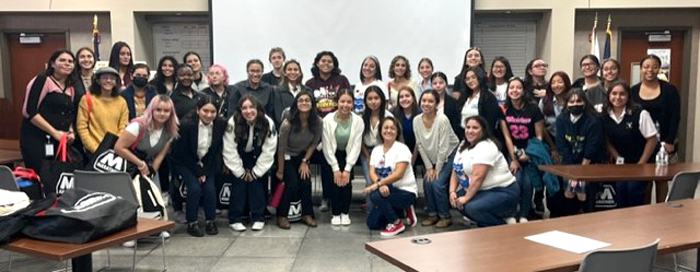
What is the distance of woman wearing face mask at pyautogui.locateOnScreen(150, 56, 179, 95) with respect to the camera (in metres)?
4.94

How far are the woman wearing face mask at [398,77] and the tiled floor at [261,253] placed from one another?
1.36 metres

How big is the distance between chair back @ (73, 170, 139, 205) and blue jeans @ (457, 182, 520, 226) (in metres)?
2.41

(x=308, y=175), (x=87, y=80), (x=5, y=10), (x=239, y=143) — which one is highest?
(x=5, y=10)

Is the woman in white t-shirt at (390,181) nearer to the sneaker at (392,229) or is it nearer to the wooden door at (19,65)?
the sneaker at (392,229)

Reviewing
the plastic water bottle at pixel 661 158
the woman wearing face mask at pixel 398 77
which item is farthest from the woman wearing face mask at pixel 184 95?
the plastic water bottle at pixel 661 158

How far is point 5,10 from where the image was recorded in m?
7.59

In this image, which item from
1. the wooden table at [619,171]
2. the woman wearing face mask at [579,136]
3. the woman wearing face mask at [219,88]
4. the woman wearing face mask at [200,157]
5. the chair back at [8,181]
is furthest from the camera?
the woman wearing face mask at [219,88]

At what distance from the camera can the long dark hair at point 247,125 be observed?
4.65m

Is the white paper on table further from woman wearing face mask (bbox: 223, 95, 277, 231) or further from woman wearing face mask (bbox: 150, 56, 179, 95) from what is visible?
woman wearing face mask (bbox: 150, 56, 179, 95)

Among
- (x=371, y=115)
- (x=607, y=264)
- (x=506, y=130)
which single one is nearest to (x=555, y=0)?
(x=506, y=130)

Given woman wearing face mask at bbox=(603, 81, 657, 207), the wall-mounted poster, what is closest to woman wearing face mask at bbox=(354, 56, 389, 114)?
woman wearing face mask at bbox=(603, 81, 657, 207)

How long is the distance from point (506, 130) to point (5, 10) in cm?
697

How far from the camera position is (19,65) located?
8.18 meters

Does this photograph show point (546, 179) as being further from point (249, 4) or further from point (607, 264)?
point (249, 4)
